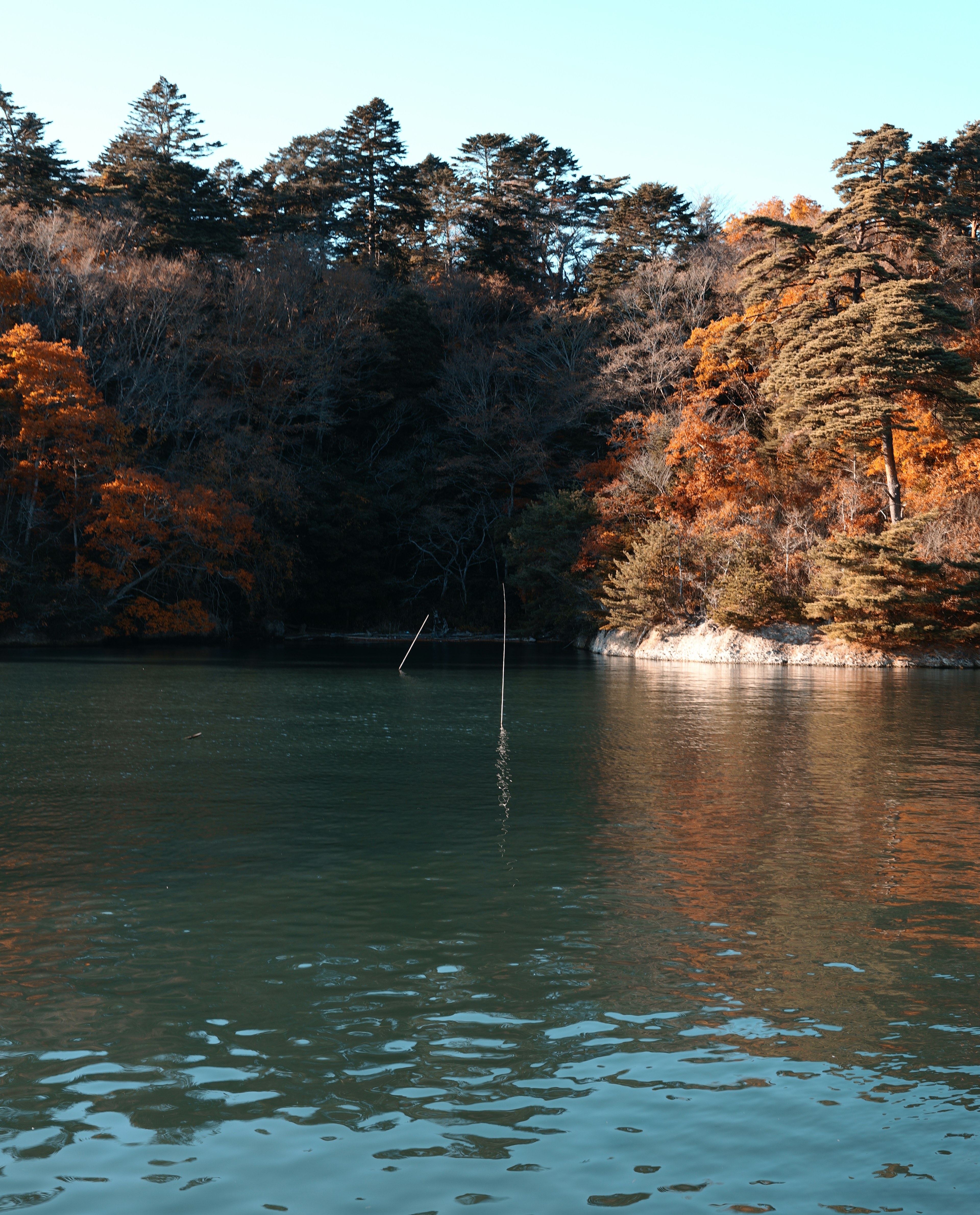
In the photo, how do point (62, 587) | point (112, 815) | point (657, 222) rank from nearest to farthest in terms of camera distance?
point (112, 815)
point (62, 587)
point (657, 222)

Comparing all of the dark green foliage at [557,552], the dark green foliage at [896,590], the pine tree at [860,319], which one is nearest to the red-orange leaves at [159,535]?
the dark green foliage at [557,552]

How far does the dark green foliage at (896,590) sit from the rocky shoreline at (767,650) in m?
0.71

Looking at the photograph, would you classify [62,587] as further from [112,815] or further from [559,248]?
[559,248]

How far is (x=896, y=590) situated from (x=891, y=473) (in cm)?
621

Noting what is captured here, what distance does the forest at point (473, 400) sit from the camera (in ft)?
129

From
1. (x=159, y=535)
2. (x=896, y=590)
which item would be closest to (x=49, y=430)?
(x=159, y=535)

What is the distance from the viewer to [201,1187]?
4430mm

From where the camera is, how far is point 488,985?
6785 mm

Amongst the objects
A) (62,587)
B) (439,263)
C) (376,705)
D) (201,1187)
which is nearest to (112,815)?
(201,1187)

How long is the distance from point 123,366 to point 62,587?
11.3 m

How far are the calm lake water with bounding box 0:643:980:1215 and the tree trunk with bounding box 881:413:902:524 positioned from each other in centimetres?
2429

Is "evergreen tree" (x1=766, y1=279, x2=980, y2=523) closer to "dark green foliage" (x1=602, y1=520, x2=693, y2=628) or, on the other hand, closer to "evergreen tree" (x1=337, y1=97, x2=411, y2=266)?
"dark green foliage" (x1=602, y1=520, x2=693, y2=628)

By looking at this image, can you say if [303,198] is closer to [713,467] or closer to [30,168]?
[30,168]

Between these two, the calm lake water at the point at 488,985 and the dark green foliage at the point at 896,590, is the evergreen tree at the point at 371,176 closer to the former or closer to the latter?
the dark green foliage at the point at 896,590
